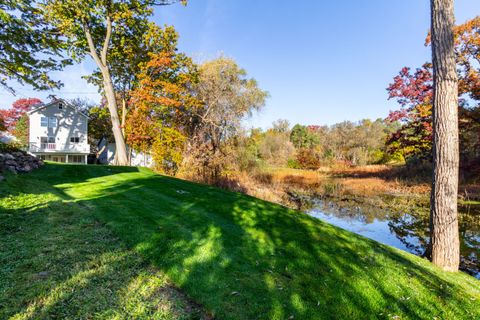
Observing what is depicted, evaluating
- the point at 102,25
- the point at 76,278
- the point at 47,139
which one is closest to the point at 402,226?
the point at 76,278

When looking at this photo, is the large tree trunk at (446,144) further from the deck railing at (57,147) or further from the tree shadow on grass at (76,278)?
the deck railing at (57,147)

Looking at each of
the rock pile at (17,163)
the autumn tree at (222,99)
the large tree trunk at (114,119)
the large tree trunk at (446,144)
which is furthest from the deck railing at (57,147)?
the large tree trunk at (446,144)

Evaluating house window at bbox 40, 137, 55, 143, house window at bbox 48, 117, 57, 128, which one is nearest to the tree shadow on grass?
house window at bbox 40, 137, 55, 143

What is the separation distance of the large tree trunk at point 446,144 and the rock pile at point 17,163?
10506mm

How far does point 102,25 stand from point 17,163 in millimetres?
10820

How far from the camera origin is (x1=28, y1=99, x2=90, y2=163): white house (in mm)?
25859

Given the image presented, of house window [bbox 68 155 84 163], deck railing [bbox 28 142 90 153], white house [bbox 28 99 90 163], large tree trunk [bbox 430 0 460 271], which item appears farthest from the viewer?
house window [bbox 68 155 84 163]

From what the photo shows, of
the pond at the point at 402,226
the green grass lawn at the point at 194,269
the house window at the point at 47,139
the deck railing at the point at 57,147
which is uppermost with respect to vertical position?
the house window at the point at 47,139

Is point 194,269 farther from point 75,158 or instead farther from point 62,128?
point 75,158

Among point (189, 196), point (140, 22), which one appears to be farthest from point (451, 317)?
point (140, 22)

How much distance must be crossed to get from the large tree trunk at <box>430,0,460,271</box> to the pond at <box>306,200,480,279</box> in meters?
1.20

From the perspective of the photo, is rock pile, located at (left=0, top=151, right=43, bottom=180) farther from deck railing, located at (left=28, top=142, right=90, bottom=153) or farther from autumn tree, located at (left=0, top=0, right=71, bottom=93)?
deck railing, located at (left=28, top=142, right=90, bottom=153)

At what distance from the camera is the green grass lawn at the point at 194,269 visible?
7.80ft

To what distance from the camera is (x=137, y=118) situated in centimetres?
1597
